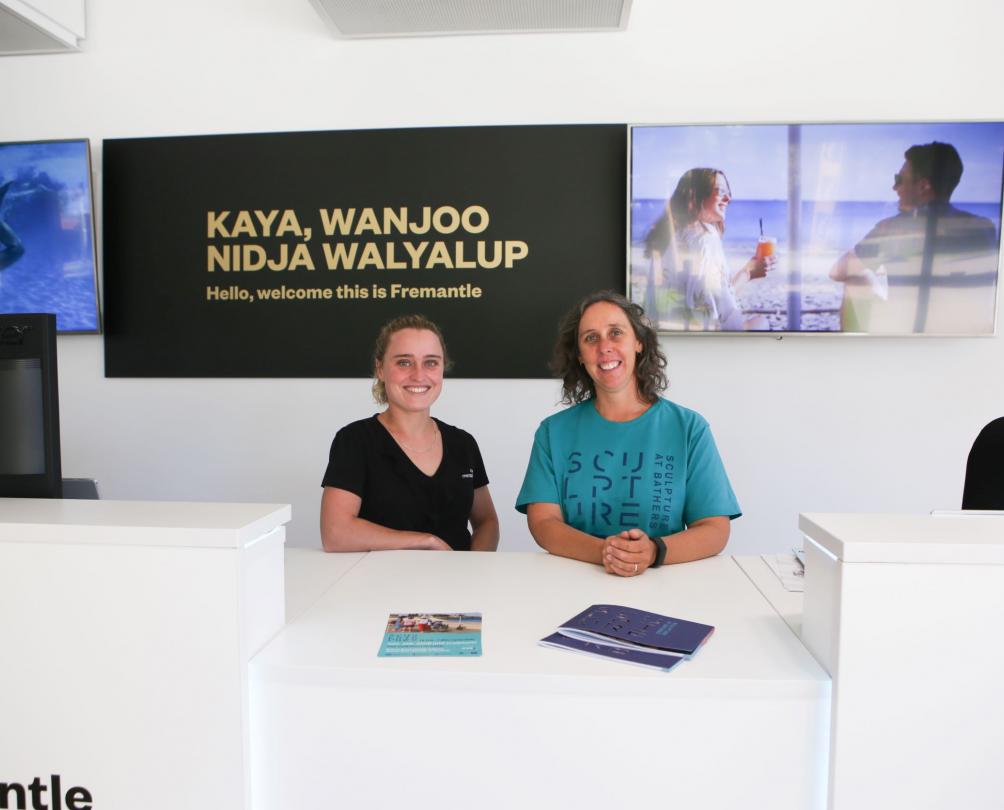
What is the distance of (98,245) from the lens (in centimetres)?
328

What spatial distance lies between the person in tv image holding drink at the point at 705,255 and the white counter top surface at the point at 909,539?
1.77 meters

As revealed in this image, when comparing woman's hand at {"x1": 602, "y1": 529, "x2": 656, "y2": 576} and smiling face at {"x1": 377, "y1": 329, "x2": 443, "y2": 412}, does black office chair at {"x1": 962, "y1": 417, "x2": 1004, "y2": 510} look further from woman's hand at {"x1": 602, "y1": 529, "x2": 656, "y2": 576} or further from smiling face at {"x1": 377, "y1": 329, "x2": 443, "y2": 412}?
smiling face at {"x1": 377, "y1": 329, "x2": 443, "y2": 412}

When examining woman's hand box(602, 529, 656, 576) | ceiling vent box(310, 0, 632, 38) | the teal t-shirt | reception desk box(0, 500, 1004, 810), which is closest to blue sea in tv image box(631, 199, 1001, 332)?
ceiling vent box(310, 0, 632, 38)

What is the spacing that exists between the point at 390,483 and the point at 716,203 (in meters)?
1.71

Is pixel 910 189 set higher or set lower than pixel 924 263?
higher

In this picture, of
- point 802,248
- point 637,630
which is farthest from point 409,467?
point 802,248

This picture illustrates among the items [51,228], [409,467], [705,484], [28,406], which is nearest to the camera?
[28,406]

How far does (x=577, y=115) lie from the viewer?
10.1ft

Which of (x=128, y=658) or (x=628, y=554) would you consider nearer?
(x=128, y=658)

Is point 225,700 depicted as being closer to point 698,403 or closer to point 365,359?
point 365,359

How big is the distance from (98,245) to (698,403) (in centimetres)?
263

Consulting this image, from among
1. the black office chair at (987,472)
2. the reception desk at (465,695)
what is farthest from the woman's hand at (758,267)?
the reception desk at (465,695)

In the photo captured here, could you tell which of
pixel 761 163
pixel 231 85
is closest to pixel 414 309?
pixel 231 85

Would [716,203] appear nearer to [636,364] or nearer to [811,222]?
[811,222]
